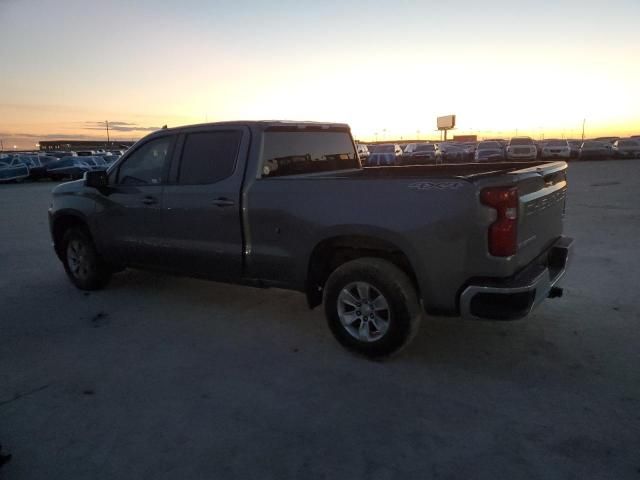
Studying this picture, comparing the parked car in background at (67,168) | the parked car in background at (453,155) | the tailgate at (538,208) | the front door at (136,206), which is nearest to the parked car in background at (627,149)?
the parked car in background at (453,155)

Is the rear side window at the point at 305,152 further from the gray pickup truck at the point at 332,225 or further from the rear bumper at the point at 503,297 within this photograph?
the rear bumper at the point at 503,297

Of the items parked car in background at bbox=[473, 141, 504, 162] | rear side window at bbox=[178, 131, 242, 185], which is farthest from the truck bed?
parked car in background at bbox=[473, 141, 504, 162]

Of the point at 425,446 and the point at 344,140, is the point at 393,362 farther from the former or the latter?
the point at 344,140

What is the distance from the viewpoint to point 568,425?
290cm

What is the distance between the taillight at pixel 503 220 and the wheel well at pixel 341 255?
2.37ft

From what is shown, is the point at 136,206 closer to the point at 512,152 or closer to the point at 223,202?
the point at 223,202

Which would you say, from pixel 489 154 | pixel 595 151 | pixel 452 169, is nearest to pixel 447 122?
pixel 595 151

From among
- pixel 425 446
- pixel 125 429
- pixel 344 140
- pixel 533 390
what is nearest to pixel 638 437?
pixel 533 390

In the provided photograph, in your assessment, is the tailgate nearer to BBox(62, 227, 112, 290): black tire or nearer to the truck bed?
the truck bed

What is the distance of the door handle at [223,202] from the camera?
4.38 meters

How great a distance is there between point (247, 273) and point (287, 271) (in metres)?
0.48

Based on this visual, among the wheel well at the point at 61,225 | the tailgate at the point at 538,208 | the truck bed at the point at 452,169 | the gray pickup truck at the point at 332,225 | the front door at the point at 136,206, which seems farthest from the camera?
the wheel well at the point at 61,225

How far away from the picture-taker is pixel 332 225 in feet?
12.4

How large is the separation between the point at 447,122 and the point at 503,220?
277 ft
